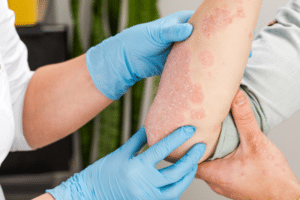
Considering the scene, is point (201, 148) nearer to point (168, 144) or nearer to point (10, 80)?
point (168, 144)

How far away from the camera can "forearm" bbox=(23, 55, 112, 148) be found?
0.95m

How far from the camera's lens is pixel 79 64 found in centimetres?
97

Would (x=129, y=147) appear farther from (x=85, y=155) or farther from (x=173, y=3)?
(x=85, y=155)

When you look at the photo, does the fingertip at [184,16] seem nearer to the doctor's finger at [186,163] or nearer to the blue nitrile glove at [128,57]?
the blue nitrile glove at [128,57]

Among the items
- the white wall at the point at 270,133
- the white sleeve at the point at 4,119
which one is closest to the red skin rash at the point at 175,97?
the white sleeve at the point at 4,119

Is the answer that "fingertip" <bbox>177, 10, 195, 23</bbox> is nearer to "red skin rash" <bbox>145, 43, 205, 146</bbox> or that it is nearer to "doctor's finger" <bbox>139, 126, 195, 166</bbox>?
"red skin rash" <bbox>145, 43, 205, 146</bbox>

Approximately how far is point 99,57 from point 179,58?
349 mm

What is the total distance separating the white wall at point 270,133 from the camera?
4.02 ft

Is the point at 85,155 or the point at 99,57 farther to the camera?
the point at 85,155

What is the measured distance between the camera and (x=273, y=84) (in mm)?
756

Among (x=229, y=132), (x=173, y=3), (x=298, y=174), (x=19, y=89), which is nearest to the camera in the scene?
(x=229, y=132)

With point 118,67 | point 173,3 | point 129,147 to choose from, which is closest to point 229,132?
point 129,147

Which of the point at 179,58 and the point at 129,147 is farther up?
the point at 179,58

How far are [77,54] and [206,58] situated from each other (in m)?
1.34
